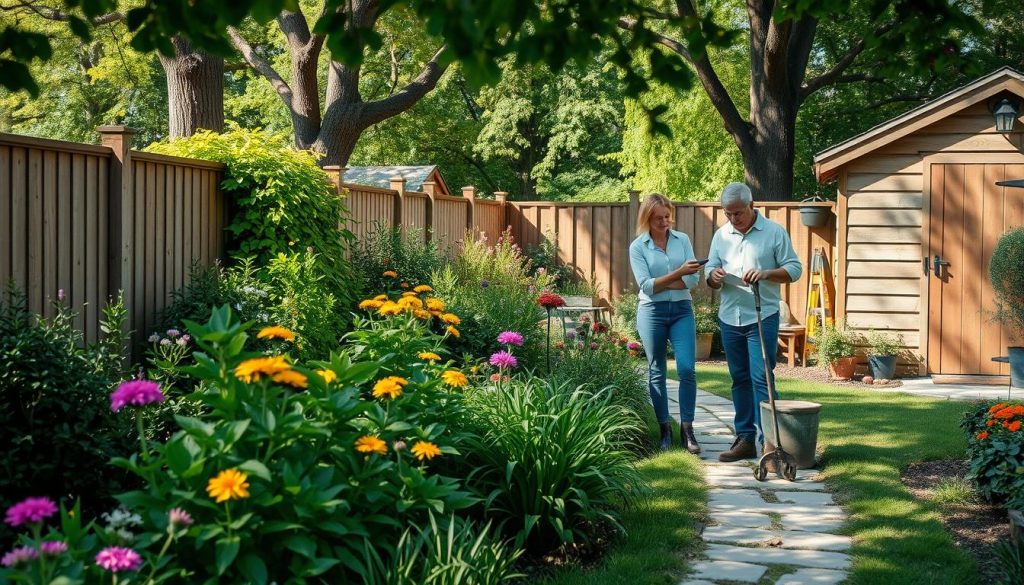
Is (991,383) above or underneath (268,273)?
underneath

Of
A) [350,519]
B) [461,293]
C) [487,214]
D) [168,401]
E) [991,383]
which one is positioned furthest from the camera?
[487,214]

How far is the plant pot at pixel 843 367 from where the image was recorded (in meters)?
10.7

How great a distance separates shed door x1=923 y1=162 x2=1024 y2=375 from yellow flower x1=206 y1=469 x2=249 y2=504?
935cm

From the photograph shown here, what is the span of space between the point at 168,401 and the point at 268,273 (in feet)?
6.62

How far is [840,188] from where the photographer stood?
11.0 metres

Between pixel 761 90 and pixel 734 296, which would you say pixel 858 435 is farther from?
pixel 761 90

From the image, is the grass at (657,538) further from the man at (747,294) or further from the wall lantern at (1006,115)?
the wall lantern at (1006,115)

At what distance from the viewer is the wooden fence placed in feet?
16.0

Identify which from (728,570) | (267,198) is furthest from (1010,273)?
(267,198)

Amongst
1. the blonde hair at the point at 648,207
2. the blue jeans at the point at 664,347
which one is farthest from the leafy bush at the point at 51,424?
the blonde hair at the point at 648,207

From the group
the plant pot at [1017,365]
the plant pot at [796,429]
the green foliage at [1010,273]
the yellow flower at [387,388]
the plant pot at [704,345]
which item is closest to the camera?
the yellow flower at [387,388]

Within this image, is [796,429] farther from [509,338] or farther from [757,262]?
[509,338]

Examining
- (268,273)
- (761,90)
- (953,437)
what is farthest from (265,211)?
(761,90)

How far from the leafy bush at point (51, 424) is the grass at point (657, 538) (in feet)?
5.52
